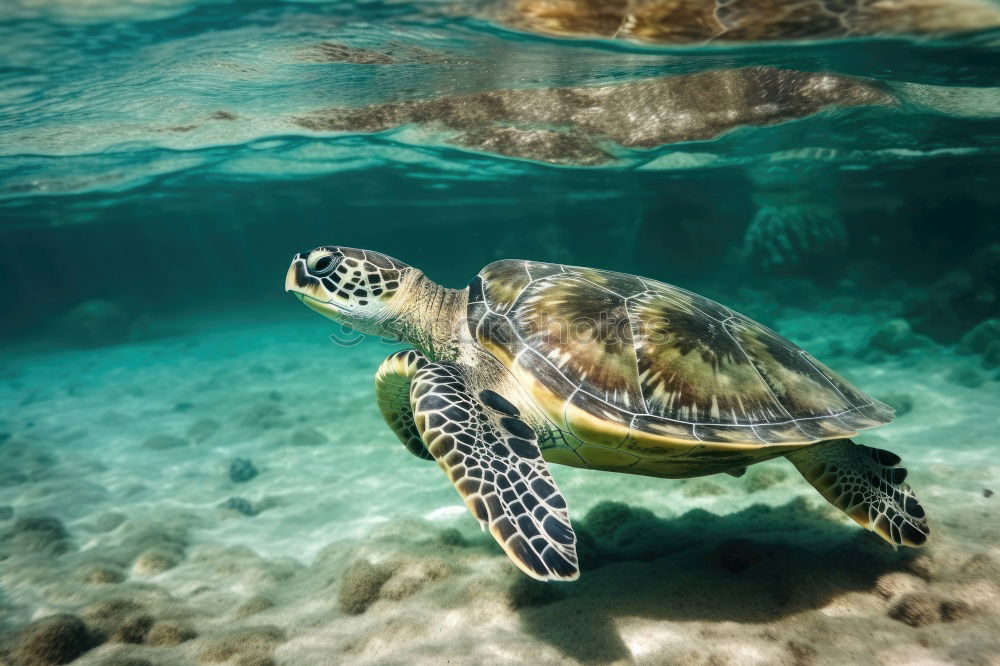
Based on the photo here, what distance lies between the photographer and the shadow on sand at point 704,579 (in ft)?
8.12

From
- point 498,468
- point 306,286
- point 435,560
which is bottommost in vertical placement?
point 435,560

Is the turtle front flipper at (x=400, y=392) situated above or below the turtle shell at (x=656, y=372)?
below

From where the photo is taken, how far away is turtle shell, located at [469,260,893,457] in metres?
2.75

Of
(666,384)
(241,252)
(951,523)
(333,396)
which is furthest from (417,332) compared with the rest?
(241,252)

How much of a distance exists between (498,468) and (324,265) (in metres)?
2.14

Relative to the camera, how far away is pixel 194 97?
28.5ft

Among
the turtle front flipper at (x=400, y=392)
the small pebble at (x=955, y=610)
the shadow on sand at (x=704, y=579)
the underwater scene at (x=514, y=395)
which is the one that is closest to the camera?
the small pebble at (x=955, y=610)

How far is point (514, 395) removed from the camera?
126 inches

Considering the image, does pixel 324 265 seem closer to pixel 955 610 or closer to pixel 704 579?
pixel 704 579

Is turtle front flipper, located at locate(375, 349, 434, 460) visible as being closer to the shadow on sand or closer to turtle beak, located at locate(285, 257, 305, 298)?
turtle beak, located at locate(285, 257, 305, 298)

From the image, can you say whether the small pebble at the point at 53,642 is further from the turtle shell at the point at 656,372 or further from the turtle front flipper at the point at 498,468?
the turtle shell at the point at 656,372

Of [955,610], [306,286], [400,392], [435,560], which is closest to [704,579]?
[955,610]

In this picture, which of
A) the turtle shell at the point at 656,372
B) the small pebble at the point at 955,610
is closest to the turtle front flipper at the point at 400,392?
the turtle shell at the point at 656,372

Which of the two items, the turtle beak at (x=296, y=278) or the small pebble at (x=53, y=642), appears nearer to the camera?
the small pebble at (x=53, y=642)
